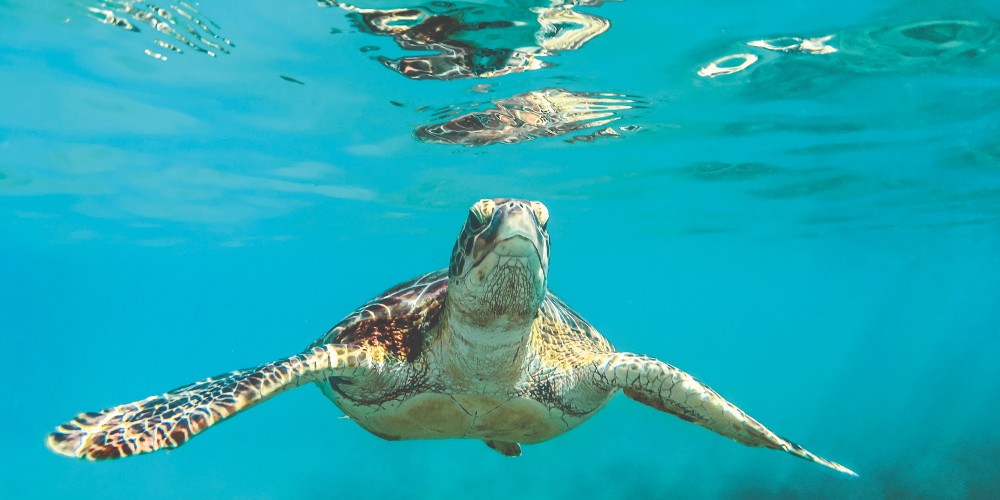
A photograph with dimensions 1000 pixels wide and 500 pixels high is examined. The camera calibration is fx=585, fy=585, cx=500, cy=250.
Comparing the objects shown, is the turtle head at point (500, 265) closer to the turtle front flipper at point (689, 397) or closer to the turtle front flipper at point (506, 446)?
the turtle front flipper at point (689, 397)

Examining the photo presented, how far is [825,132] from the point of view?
12.6 m

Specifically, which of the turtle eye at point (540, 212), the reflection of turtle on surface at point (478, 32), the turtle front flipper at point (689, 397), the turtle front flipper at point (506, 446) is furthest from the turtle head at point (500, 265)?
the reflection of turtle on surface at point (478, 32)

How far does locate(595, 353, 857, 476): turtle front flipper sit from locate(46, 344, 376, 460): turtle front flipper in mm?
1823

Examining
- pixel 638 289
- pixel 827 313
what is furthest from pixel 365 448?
pixel 827 313

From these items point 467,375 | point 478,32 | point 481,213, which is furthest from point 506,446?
point 478,32

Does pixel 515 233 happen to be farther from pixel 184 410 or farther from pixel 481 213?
pixel 184 410

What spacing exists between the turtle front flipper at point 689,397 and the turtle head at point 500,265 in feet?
2.96

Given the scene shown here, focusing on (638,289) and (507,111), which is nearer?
(507,111)

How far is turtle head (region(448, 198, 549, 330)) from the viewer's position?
3090 millimetres

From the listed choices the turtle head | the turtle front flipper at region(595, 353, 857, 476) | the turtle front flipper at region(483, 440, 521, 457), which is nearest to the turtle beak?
the turtle head

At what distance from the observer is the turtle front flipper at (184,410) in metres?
2.87

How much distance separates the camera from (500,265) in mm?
3203

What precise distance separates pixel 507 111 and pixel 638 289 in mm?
56154

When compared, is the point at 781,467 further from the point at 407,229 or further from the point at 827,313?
the point at 827,313
